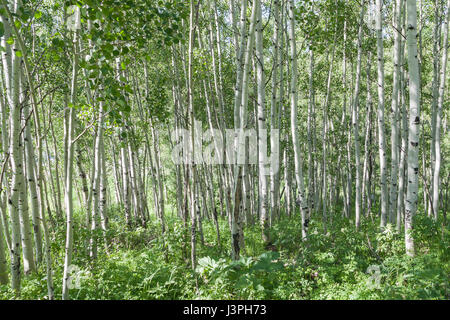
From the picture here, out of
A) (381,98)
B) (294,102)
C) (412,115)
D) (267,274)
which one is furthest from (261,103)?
(267,274)

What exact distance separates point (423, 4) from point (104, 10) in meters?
10.5

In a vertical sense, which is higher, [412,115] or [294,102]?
[294,102]

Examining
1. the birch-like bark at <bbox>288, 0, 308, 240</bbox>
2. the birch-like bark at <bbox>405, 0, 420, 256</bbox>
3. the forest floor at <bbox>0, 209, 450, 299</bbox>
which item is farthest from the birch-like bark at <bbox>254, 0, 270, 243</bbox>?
the birch-like bark at <bbox>405, 0, 420, 256</bbox>

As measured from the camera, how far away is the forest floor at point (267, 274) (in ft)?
10.5

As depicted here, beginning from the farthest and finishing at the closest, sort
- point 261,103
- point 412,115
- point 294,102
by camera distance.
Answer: point 261,103 < point 294,102 < point 412,115

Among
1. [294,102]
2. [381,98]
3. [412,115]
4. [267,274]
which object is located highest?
[381,98]

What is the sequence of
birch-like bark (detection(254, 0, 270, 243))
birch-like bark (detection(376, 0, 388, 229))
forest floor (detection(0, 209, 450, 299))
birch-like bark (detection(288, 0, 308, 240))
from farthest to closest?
1. birch-like bark (detection(376, 0, 388, 229))
2. birch-like bark (detection(254, 0, 270, 243))
3. birch-like bark (detection(288, 0, 308, 240))
4. forest floor (detection(0, 209, 450, 299))

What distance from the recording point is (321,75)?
429 inches

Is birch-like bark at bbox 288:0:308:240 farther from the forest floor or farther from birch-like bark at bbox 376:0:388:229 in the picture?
birch-like bark at bbox 376:0:388:229

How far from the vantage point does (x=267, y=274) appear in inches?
157

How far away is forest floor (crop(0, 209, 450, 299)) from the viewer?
3.19 metres

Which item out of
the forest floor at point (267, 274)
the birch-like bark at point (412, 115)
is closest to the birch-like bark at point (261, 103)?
the forest floor at point (267, 274)

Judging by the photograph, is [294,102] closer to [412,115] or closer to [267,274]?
[412,115]
